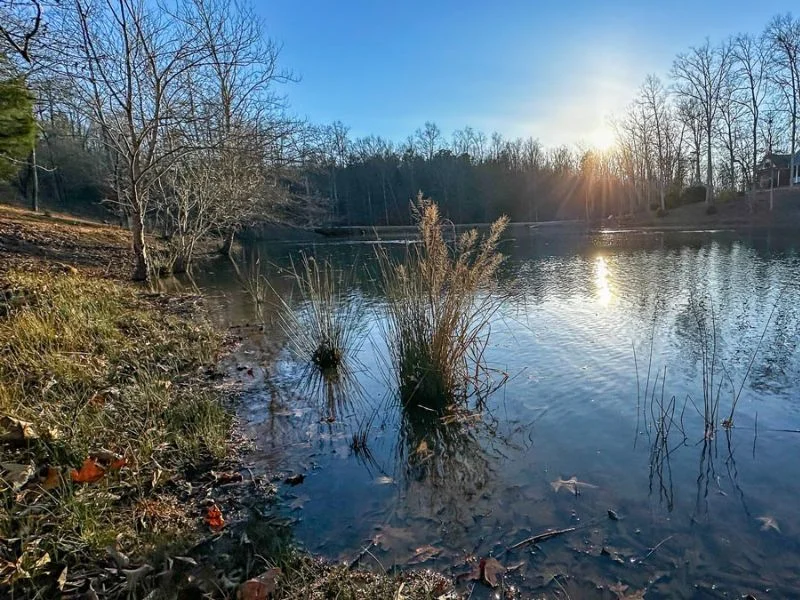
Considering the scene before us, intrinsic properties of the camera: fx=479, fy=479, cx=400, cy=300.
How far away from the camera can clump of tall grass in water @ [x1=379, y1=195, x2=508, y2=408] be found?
4.50 m

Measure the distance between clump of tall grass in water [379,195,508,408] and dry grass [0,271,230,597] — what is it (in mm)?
1832

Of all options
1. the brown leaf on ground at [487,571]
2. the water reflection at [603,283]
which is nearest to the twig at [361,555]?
the brown leaf on ground at [487,571]

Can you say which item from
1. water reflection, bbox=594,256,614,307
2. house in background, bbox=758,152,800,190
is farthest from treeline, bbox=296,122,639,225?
water reflection, bbox=594,256,614,307

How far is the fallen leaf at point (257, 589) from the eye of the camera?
2.18 m

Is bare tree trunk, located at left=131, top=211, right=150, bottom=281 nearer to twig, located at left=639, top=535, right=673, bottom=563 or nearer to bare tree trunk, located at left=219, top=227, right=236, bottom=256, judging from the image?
bare tree trunk, located at left=219, top=227, right=236, bottom=256

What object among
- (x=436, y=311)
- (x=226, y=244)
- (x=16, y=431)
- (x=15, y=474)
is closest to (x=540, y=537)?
(x=436, y=311)

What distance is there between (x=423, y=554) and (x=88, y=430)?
2.52 meters

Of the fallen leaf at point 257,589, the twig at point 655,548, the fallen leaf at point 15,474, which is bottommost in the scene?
the twig at point 655,548

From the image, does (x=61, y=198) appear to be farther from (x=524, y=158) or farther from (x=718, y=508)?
(x=524, y=158)

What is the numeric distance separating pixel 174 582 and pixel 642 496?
285 cm

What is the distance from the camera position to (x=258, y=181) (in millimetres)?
15836

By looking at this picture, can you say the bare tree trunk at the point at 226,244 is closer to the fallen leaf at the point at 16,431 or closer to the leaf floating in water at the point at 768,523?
the fallen leaf at the point at 16,431

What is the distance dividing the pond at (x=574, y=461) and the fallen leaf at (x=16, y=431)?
1487 millimetres

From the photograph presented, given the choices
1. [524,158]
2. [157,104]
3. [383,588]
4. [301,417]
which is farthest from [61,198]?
[524,158]
